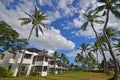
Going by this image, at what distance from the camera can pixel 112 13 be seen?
28453mm

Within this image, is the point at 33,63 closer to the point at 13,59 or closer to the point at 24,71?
the point at 24,71

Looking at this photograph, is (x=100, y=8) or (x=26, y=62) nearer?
(x=100, y=8)

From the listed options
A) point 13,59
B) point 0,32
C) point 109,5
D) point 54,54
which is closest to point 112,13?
point 109,5

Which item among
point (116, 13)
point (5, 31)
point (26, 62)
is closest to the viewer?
point (5, 31)

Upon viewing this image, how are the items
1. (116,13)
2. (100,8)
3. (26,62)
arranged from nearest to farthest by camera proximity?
1. (116,13)
2. (100,8)
3. (26,62)

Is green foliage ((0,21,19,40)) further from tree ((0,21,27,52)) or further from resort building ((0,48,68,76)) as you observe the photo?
resort building ((0,48,68,76))

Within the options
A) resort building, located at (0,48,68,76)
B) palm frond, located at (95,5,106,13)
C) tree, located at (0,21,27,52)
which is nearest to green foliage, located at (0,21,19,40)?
tree, located at (0,21,27,52)

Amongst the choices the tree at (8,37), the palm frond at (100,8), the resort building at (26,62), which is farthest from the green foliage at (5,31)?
the resort building at (26,62)

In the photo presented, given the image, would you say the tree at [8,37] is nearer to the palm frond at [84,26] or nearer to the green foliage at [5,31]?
the green foliage at [5,31]

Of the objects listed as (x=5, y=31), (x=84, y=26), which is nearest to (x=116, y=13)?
(x=84, y=26)

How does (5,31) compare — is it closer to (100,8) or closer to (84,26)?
(100,8)

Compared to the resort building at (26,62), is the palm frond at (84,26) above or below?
above

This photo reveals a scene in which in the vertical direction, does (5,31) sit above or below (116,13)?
below

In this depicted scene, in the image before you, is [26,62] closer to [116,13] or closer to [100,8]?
[100,8]
